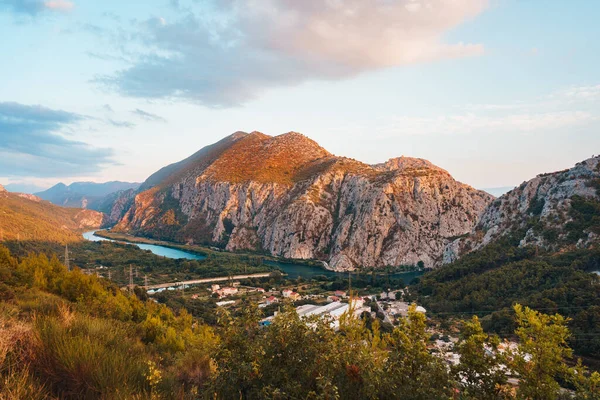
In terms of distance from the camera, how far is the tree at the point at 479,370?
577 centimetres

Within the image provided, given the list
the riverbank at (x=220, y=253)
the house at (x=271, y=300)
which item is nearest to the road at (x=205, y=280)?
the riverbank at (x=220, y=253)

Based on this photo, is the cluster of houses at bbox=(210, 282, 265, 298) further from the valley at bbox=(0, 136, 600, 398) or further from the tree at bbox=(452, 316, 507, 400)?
the tree at bbox=(452, 316, 507, 400)

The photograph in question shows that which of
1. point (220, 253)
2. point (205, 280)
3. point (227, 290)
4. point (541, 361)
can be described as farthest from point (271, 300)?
point (220, 253)

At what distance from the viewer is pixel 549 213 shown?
224ft

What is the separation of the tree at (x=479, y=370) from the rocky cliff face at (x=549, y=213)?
6825cm

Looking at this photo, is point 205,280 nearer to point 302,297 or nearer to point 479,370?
point 302,297

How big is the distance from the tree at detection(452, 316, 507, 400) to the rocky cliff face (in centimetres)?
6825

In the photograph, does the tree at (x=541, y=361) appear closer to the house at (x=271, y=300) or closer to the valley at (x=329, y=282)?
the valley at (x=329, y=282)

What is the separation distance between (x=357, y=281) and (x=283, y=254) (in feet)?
180

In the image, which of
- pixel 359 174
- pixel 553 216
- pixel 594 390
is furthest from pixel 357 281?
pixel 594 390

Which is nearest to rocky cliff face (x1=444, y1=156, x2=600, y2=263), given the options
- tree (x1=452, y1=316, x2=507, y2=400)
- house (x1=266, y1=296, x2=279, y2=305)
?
house (x1=266, y1=296, x2=279, y2=305)

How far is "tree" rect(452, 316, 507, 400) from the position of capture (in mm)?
5766

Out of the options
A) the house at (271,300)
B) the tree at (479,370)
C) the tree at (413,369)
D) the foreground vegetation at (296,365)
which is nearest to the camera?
the foreground vegetation at (296,365)

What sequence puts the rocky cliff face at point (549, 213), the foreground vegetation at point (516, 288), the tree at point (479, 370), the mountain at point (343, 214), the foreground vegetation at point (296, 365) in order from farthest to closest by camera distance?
the mountain at point (343, 214)
the rocky cliff face at point (549, 213)
the foreground vegetation at point (516, 288)
the tree at point (479, 370)
the foreground vegetation at point (296, 365)
